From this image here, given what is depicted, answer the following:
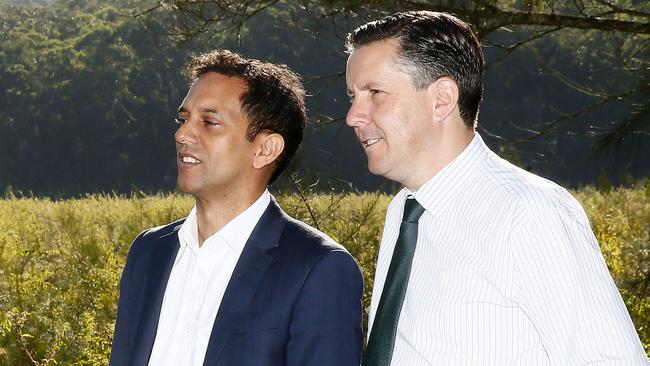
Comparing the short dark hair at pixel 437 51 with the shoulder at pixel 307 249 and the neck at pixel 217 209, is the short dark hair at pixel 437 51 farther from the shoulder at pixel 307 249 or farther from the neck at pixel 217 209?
the neck at pixel 217 209

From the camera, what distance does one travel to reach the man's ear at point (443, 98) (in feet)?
6.15

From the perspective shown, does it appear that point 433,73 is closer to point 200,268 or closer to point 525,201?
point 525,201

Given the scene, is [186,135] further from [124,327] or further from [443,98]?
[443,98]

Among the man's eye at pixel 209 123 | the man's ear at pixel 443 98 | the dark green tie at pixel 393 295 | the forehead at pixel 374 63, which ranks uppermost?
the forehead at pixel 374 63

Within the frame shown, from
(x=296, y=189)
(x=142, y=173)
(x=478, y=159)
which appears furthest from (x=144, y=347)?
(x=142, y=173)

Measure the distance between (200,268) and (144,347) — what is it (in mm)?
226

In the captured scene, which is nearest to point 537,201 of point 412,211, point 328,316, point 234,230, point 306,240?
point 412,211

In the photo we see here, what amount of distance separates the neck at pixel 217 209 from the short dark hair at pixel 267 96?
0.46 ft

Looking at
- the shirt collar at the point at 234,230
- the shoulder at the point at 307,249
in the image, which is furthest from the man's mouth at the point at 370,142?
the shirt collar at the point at 234,230

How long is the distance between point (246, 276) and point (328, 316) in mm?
231

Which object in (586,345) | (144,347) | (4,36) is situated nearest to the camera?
(586,345)

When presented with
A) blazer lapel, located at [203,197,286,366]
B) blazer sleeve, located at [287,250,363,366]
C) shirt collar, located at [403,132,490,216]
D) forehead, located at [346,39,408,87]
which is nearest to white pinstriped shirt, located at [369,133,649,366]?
shirt collar, located at [403,132,490,216]

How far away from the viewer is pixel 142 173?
31.3 m

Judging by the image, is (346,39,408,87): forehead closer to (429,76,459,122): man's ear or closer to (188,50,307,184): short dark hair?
(429,76,459,122): man's ear
